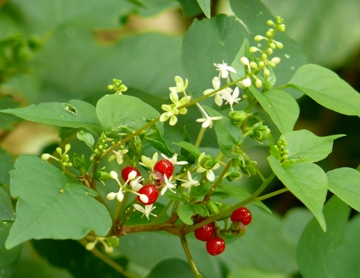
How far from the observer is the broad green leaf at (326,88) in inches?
19.9

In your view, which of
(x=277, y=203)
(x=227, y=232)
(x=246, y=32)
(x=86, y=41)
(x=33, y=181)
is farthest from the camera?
(x=277, y=203)

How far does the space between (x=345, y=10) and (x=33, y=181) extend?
3.34ft

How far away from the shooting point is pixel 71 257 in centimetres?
84

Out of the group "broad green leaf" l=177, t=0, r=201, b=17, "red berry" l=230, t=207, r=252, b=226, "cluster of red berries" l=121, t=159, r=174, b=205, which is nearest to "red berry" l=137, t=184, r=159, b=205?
"cluster of red berries" l=121, t=159, r=174, b=205

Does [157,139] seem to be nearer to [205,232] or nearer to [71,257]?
[205,232]

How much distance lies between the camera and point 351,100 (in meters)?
0.51

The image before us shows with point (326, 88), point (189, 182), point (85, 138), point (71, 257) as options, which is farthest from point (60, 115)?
point (71, 257)

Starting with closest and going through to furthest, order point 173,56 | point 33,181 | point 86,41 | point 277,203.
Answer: point 33,181 < point 173,56 < point 86,41 < point 277,203

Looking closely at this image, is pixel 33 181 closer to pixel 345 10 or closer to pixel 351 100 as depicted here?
pixel 351 100

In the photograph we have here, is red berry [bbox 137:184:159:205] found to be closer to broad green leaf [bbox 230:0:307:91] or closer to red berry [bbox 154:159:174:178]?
red berry [bbox 154:159:174:178]

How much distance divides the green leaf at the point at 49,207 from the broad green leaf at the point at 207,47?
204mm

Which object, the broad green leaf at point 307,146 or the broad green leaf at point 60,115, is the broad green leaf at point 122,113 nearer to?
the broad green leaf at point 60,115

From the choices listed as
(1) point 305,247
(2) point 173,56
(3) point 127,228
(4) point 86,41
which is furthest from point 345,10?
(3) point 127,228

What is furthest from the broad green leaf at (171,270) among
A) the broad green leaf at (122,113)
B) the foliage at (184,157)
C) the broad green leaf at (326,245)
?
the broad green leaf at (122,113)
